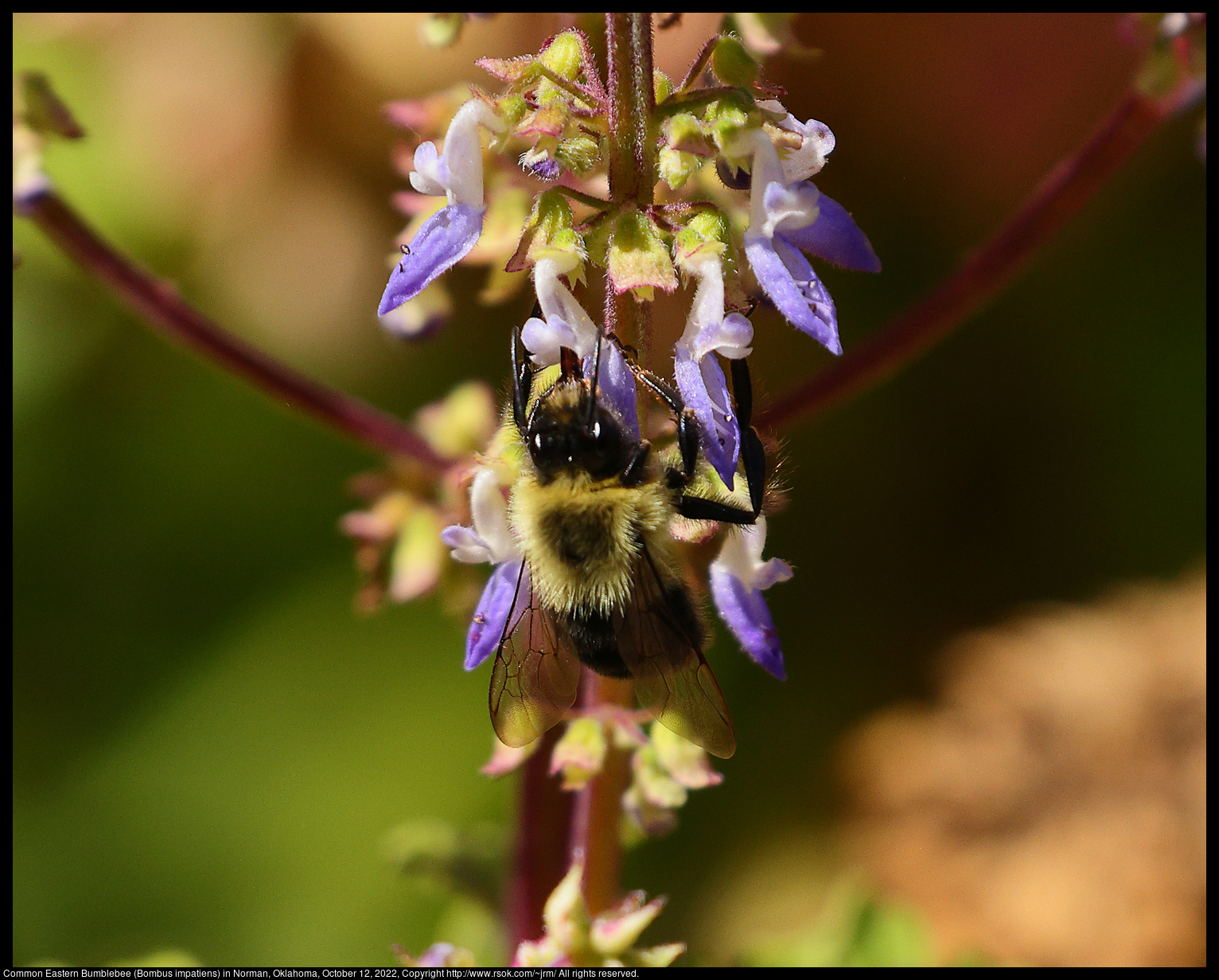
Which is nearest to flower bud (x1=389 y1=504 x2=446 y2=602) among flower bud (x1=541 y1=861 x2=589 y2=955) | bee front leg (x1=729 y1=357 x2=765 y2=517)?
flower bud (x1=541 y1=861 x2=589 y2=955)

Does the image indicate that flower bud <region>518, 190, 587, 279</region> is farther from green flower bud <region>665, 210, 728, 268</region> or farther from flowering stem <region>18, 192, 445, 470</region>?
flowering stem <region>18, 192, 445, 470</region>

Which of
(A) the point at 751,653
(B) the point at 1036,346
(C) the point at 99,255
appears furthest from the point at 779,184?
(B) the point at 1036,346

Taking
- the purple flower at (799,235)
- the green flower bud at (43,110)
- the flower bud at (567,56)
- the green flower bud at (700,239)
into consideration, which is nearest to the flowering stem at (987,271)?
the purple flower at (799,235)

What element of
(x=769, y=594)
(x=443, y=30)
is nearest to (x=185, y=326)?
(x=443, y=30)

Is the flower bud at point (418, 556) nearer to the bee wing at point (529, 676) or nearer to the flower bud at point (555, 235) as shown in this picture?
the bee wing at point (529, 676)

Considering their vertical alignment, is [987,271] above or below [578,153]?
above

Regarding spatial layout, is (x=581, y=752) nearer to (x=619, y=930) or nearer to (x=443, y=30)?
(x=619, y=930)

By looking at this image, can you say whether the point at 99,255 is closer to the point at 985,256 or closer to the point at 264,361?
the point at 264,361
